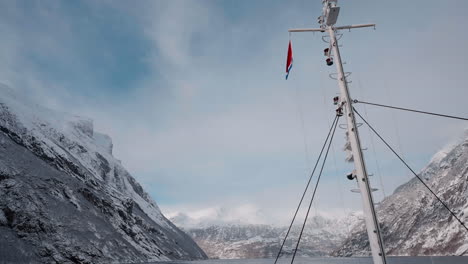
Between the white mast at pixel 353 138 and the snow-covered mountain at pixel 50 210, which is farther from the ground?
→ the snow-covered mountain at pixel 50 210

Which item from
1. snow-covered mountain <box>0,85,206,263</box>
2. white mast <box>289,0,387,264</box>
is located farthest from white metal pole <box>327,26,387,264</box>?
snow-covered mountain <box>0,85,206,263</box>

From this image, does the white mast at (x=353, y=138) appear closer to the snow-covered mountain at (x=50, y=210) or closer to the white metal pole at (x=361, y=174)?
the white metal pole at (x=361, y=174)

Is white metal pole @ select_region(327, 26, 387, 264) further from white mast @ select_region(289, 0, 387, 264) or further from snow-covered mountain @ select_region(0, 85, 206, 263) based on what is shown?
snow-covered mountain @ select_region(0, 85, 206, 263)

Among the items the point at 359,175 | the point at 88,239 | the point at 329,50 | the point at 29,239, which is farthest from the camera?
the point at 88,239

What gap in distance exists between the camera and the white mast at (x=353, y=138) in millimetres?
10289

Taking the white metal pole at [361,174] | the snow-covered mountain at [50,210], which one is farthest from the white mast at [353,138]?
the snow-covered mountain at [50,210]

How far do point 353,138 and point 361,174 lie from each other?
53.5 inches

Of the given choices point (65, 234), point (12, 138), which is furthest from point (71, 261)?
point (12, 138)

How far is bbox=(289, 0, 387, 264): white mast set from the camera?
10289mm

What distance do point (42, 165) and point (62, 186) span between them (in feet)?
51.2

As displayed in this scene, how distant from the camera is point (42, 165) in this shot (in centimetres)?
15350

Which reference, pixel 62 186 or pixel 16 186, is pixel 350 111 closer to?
pixel 16 186

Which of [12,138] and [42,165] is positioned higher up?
[12,138]

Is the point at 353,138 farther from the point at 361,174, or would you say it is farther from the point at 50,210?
the point at 50,210
